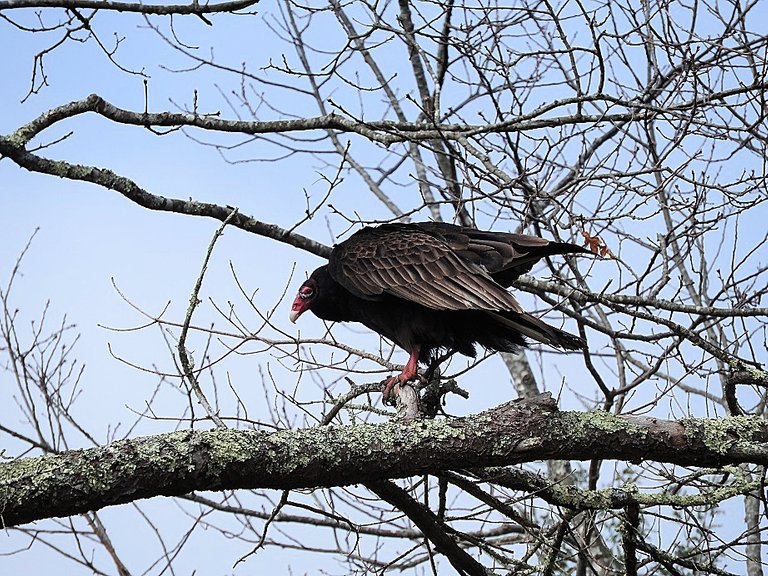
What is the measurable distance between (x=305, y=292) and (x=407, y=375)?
1002 millimetres

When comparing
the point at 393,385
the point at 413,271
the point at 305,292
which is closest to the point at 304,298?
the point at 305,292

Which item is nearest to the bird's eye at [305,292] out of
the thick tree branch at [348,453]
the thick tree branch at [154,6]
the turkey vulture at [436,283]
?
the turkey vulture at [436,283]

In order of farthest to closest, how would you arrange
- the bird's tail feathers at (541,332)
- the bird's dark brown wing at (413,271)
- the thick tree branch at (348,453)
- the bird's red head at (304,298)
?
1. the bird's red head at (304,298)
2. the bird's dark brown wing at (413,271)
3. the bird's tail feathers at (541,332)
4. the thick tree branch at (348,453)

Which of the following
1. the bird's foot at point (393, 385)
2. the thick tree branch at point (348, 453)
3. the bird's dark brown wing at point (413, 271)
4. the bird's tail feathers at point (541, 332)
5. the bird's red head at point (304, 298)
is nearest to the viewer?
the thick tree branch at point (348, 453)

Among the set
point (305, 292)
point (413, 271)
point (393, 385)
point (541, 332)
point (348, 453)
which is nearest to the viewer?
point (348, 453)

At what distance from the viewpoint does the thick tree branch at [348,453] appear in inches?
89.5

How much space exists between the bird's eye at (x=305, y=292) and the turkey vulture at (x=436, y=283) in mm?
242

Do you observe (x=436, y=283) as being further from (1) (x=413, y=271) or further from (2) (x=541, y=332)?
(2) (x=541, y=332)

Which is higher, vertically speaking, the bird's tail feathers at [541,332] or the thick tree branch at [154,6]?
the thick tree branch at [154,6]

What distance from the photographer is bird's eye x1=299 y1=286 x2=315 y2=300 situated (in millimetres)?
4789

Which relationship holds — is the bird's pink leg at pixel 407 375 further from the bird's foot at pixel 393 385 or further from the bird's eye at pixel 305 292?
the bird's eye at pixel 305 292

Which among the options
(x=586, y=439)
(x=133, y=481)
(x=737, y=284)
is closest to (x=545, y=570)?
(x=586, y=439)

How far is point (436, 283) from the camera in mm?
3971

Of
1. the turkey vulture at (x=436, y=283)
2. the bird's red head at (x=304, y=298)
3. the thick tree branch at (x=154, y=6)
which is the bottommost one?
the turkey vulture at (x=436, y=283)
